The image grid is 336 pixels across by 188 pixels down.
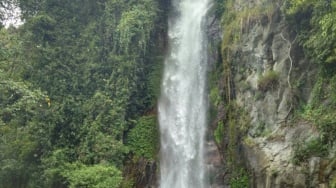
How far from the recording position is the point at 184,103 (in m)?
17.0

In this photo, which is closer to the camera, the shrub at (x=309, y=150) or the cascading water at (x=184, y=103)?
the shrub at (x=309, y=150)

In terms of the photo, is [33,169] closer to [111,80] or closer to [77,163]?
[77,163]

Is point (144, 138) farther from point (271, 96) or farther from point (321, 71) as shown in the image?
point (321, 71)

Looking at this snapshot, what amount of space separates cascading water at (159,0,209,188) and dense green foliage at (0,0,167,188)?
2.14 feet

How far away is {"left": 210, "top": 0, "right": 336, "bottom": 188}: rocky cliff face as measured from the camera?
A: 1105 cm

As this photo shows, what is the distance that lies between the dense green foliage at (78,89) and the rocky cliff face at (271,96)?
4.19m

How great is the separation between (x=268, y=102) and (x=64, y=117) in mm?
7876

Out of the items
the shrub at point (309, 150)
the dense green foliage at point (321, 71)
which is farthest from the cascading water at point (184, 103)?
the dense green foliage at point (321, 71)

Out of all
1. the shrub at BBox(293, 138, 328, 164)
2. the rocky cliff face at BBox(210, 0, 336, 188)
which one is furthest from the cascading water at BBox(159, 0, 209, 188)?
the shrub at BBox(293, 138, 328, 164)

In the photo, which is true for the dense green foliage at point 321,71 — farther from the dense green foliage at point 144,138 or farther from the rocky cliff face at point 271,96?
the dense green foliage at point 144,138

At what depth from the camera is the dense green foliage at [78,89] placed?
13492 millimetres

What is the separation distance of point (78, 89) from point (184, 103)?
185 inches

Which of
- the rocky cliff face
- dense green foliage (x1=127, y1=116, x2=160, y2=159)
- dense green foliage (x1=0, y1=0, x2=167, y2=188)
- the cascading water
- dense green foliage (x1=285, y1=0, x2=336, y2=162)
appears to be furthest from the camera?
dense green foliage (x1=127, y1=116, x2=160, y2=159)

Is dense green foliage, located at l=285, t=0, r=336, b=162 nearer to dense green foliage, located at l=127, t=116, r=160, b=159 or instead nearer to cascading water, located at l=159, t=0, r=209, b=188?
cascading water, located at l=159, t=0, r=209, b=188
